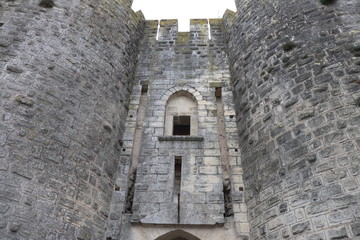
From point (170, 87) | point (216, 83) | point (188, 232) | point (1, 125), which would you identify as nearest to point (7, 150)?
point (1, 125)

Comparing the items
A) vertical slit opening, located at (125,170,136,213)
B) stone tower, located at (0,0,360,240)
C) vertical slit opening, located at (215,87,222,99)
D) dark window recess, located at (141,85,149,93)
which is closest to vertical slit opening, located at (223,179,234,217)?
stone tower, located at (0,0,360,240)

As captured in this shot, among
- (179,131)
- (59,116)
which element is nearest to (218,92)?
(179,131)

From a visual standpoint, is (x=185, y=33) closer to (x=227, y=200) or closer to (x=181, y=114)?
(x=181, y=114)

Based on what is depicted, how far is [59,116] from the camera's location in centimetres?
511

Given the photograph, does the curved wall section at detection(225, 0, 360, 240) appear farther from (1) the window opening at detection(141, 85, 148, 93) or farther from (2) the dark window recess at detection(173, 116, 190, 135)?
(1) the window opening at detection(141, 85, 148, 93)

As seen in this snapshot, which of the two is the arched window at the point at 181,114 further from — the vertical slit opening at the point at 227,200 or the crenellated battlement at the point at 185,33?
the crenellated battlement at the point at 185,33

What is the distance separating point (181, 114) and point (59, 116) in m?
2.71

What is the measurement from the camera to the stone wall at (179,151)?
16.9 feet

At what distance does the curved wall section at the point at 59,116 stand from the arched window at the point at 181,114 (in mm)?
968

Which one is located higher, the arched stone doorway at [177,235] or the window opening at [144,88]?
the window opening at [144,88]

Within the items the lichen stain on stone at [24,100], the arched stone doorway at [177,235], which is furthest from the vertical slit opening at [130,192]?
the lichen stain on stone at [24,100]

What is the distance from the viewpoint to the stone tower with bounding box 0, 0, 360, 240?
4.26 metres

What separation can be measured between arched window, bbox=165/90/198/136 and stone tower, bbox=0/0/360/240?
3 centimetres

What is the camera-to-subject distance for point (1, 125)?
4477 mm
